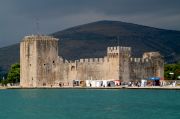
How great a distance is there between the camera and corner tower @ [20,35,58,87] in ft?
241

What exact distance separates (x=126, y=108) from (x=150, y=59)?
34667 millimetres

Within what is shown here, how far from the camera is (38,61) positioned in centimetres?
7331

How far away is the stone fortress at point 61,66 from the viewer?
70438 mm

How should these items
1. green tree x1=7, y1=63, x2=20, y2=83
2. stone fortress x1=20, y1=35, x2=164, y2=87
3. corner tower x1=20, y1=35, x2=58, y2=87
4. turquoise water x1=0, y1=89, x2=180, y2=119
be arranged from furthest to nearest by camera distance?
green tree x1=7, y1=63, x2=20, y2=83, corner tower x1=20, y1=35, x2=58, y2=87, stone fortress x1=20, y1=35, x2=164, y2=87, turquoise water x1=0, y1=89, x2=180, y2=119

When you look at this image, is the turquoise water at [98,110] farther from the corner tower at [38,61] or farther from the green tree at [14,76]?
the green tree at [14,76]

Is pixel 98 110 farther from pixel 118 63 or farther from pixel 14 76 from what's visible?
pixel 14 76

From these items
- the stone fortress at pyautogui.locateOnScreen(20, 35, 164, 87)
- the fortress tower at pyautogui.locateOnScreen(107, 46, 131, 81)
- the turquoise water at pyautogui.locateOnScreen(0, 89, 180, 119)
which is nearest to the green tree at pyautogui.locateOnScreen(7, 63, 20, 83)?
the stone fortress at pyautogui.locateOnScreen(20, 35, 164, 87)

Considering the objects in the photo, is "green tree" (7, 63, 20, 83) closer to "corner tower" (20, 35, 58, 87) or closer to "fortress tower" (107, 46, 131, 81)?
"corner tower" (20, 35, 58, 87)

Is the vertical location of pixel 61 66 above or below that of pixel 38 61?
below

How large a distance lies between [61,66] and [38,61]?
8.85 ft

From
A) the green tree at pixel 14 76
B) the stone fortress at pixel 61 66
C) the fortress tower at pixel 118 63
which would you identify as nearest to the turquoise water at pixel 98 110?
the fortress tower at pixel 118 63

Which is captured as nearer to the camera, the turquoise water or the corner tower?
the turquoise water

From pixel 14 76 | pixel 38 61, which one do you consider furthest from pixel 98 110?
pixel 14 76

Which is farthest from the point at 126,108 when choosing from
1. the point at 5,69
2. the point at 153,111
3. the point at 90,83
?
the point at 5,69
